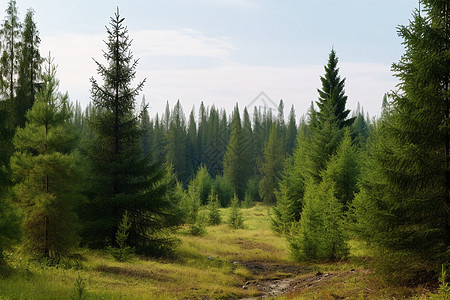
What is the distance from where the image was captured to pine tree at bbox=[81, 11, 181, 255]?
64.8ft

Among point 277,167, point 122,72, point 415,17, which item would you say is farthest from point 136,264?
point 277,167

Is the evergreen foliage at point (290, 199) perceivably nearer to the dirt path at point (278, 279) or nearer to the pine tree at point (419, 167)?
the dirt path at point (278, 279)

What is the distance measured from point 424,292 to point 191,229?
22032 millimetres

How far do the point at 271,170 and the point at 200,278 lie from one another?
53128 mm

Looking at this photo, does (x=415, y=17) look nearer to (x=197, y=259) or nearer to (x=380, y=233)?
(x=380, y=233)

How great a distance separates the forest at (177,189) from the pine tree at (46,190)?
0.04 meters

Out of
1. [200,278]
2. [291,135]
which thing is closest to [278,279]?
[200,278]

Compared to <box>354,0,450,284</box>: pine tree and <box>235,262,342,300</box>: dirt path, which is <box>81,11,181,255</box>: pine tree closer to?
<box>235,262,342,300</box>: dirt path

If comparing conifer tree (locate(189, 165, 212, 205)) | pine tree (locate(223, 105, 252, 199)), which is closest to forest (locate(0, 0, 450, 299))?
conifer tree (locate(189, 165, 212, 205))

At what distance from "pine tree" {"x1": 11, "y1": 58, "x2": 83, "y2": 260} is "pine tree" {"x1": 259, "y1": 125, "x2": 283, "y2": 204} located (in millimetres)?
51307

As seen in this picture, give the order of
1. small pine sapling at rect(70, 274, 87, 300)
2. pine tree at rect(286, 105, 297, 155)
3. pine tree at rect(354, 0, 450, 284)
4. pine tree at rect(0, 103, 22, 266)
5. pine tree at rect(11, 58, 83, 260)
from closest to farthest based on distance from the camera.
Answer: small pine sapling at rect(70, 274, 87, 300) → pine tree at rect(354, 0, 450, 284) → pine tree at rect(0, 103, 22, 266) → pine tree at rect(11, 58, 83, 260) → pine tree at rect(286, 105, 297, 155)

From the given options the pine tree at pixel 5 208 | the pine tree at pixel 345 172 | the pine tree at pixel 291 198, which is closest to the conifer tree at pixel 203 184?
the pine tree at pixel 291 198

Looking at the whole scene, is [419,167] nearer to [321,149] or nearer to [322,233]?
[322,233]

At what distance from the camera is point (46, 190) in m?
15.1
